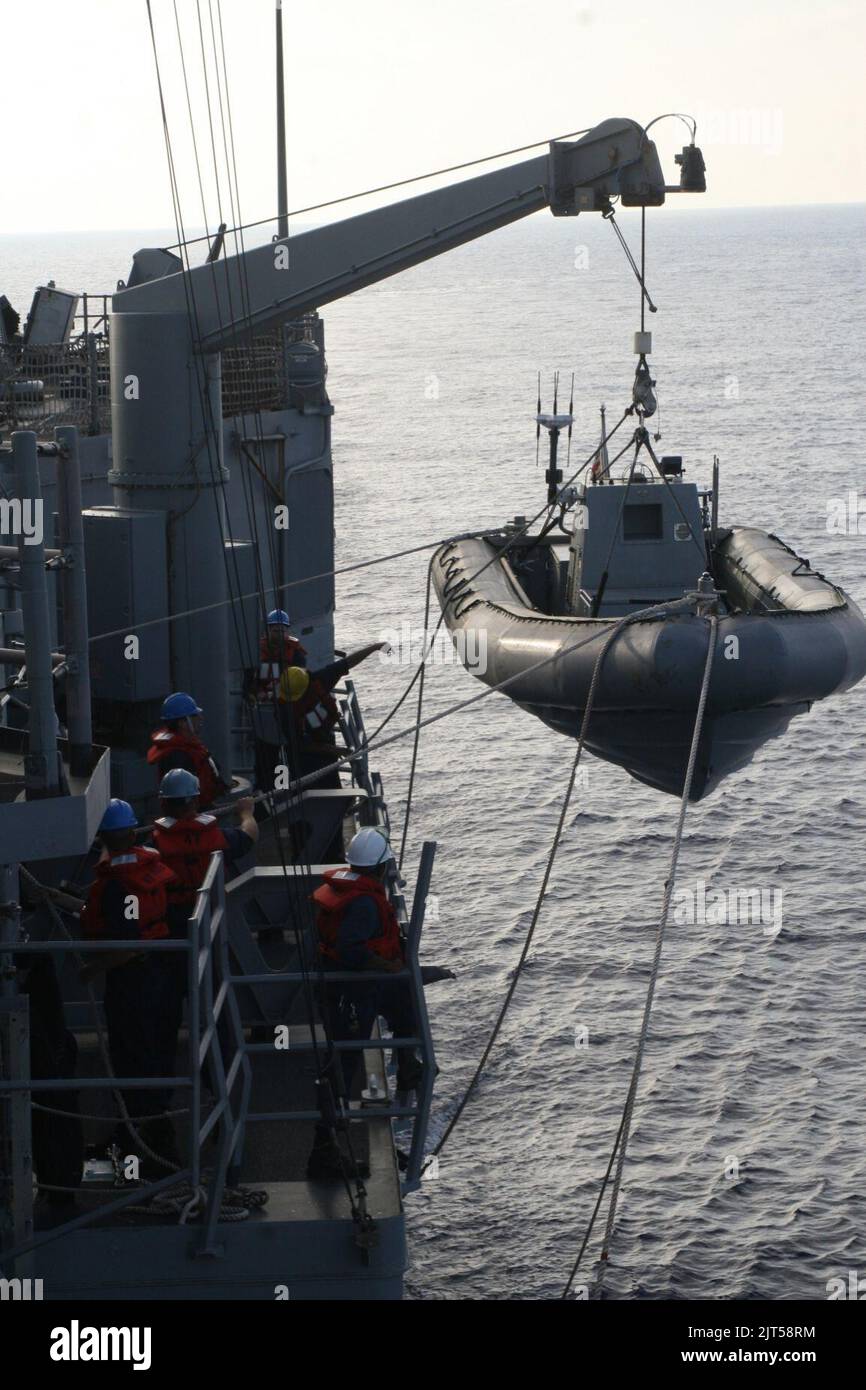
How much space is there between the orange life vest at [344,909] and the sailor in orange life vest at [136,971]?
708mm

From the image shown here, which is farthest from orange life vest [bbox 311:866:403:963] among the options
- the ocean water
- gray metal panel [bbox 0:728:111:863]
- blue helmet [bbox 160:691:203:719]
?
the ocean water

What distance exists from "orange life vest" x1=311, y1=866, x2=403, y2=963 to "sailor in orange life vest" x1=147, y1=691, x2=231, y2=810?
173 cm

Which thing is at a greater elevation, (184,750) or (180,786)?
(180,786)

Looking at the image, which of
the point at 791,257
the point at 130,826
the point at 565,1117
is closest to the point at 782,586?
the point at 565,1117

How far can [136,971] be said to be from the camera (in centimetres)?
710

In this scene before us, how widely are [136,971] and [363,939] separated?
1012 mm

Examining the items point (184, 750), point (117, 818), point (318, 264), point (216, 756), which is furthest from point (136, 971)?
point (318, 264)

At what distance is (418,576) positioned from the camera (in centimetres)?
3766

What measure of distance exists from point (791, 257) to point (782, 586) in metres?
177

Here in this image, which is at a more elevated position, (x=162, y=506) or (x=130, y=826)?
(x=162, y=506)

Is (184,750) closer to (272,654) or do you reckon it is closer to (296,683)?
(296,683)

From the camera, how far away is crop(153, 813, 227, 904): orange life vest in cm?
761

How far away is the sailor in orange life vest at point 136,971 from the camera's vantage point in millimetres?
7008

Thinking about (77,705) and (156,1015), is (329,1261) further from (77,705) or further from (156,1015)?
Answer: (77,705)
